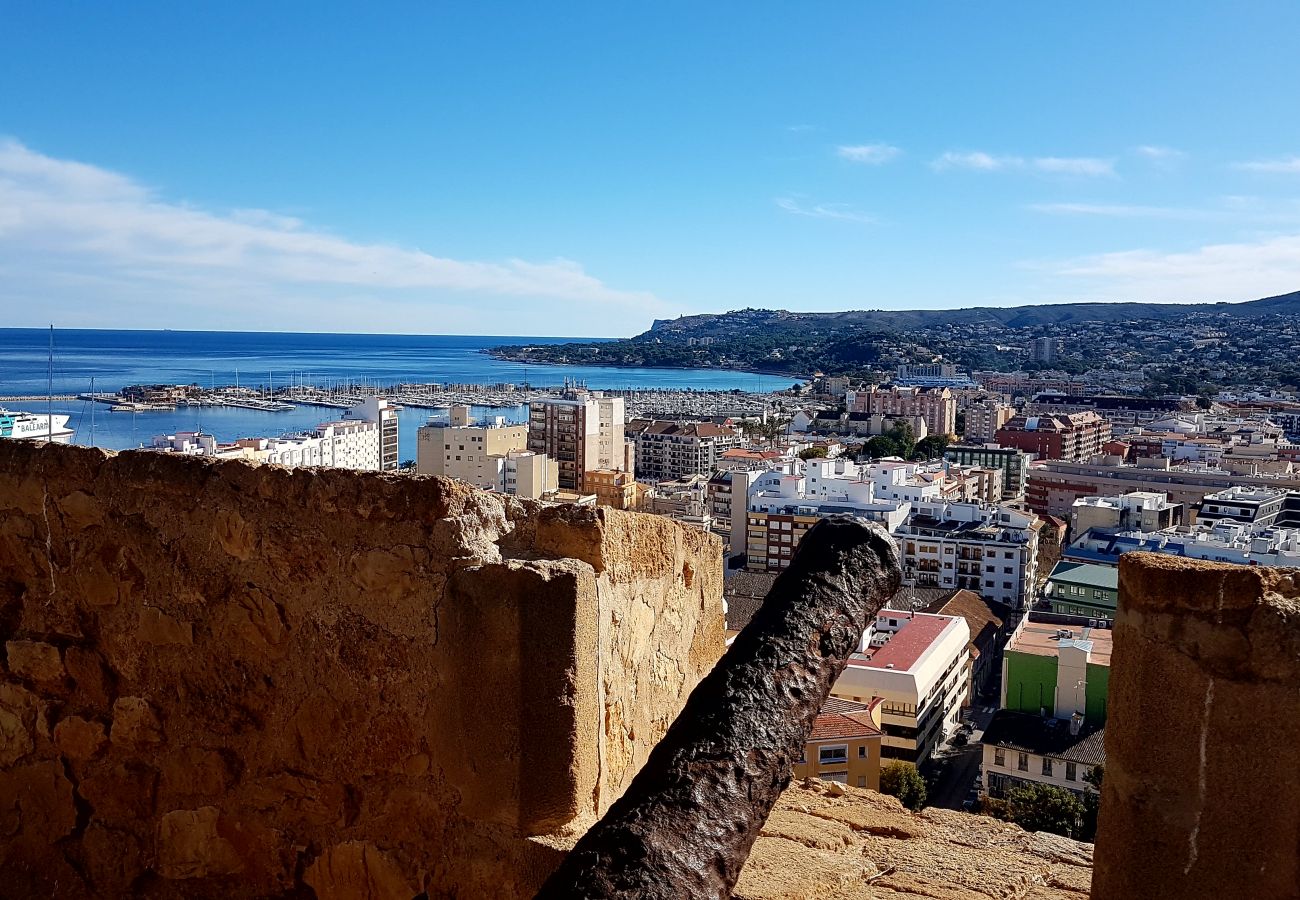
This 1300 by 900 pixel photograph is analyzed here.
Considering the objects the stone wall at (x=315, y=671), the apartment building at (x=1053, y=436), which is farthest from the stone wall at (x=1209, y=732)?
the apartment building at (x=1053, y=436)

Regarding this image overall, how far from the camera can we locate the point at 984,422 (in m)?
95.4

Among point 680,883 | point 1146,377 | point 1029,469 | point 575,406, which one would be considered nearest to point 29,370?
point 575,406

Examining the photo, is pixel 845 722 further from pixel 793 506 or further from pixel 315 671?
pixel 793 506

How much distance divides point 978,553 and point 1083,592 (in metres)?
9.08

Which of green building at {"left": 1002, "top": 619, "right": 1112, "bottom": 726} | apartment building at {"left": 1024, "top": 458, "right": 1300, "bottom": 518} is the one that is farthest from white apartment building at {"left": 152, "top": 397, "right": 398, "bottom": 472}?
apartment building at {"left": 1024, "top": 458, "right": 1300, "bottom": 518}

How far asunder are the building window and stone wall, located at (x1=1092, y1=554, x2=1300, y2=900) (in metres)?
18.5

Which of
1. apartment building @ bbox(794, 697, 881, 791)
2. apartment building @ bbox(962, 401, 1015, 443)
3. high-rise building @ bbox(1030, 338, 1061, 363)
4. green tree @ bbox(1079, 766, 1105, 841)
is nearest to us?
green tree @ bbox(1079, 766, 1105, 841)

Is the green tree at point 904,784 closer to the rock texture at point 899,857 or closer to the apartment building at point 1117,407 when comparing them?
the rock texture at point 899,857

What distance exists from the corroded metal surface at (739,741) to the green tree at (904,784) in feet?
59.9

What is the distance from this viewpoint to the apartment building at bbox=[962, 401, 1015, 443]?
9419cm

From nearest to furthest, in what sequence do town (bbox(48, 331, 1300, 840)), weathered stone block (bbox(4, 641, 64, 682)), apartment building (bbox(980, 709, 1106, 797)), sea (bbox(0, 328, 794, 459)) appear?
weathered stone block (bbox(4, 641, 64, 682)), apartment building (bbox(980, 709, 1106, 797)), town (bbox(48, 331, 1300, 840)), sea (bbox(0, 328, 794, 459))

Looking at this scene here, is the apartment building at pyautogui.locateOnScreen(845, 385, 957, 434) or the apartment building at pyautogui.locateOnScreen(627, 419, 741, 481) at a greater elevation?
the apartment building at pyautogui.locateOnScreen(845, 385, 957, 434)

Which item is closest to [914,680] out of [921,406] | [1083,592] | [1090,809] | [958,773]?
[958,773]

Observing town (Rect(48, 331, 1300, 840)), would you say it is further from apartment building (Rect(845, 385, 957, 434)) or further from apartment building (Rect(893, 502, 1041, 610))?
apartment building (Rect(845, 385, 957, 434))
